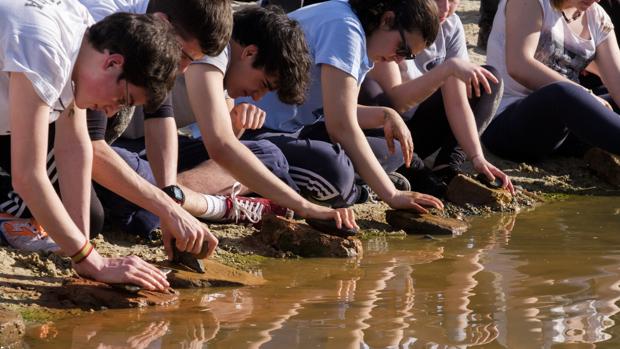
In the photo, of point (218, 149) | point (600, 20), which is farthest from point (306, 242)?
point (600, 20)

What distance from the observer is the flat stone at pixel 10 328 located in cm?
332

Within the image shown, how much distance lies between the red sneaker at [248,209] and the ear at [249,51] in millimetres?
627

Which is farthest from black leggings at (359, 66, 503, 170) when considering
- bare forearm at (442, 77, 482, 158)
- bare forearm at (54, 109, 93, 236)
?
bare forearm at (54, 109, 93, 236)

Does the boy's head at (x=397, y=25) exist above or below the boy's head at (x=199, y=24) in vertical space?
below

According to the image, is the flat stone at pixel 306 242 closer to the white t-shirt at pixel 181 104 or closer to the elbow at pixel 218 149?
the elbow at pixel 218 149

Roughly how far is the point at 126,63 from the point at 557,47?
3.80 m

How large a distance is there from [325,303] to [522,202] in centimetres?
248

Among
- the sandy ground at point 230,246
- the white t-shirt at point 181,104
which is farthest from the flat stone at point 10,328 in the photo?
the white t-shirt at point 181,104

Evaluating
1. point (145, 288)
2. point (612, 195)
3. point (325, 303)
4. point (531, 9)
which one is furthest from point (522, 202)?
point (145, 288)

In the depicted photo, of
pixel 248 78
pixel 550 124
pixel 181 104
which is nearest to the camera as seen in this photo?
pixel 248 78

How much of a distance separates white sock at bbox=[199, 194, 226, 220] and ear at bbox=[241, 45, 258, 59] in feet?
1.94

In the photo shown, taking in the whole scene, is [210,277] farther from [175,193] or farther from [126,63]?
[126,63]

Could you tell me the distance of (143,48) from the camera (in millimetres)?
3494

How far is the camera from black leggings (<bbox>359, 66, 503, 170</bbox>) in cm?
621
